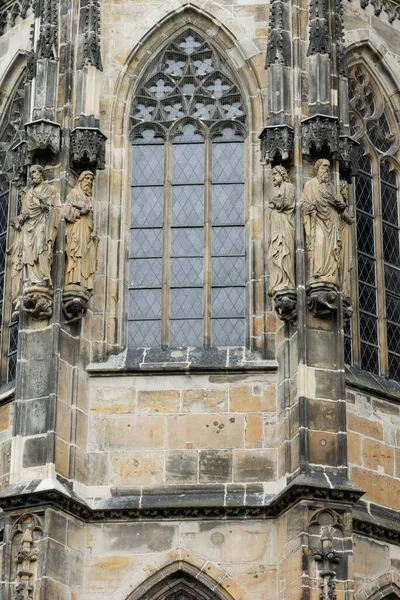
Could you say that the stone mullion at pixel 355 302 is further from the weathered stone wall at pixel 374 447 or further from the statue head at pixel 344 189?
the statue head at pixel 344 189

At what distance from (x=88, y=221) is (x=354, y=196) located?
178 inches

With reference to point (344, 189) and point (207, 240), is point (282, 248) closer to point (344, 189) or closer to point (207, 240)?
point (344, 189)

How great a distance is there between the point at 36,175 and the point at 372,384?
554cm

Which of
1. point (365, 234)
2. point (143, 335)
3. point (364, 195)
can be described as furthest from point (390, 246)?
point (143, 335)

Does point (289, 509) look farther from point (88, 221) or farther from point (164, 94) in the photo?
point (164, 94)

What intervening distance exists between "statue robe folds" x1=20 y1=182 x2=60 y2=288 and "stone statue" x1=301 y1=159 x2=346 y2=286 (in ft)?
11.3

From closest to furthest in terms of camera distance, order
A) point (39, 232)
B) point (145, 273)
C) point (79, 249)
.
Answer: point (39, 232) → point (79, 249) → point (145, 273)

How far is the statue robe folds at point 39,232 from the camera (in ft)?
104

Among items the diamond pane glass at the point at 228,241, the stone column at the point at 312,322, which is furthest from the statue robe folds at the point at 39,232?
the stone column at the point at 312,322

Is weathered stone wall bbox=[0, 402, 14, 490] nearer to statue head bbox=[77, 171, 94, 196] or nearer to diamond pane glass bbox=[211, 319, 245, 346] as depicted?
diamond pane glass bbox=[211, 319, 245, 346]

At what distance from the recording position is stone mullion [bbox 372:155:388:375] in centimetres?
3378

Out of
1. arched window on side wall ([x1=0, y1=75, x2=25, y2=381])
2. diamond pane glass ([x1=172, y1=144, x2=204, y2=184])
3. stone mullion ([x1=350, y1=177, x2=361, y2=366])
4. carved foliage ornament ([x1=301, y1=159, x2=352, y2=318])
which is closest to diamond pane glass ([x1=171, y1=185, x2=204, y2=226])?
diamond pane glass ([x1=172, y1=144, x2=204, y2=184])

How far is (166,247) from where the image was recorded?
109 ft

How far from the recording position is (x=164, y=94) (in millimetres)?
34125
